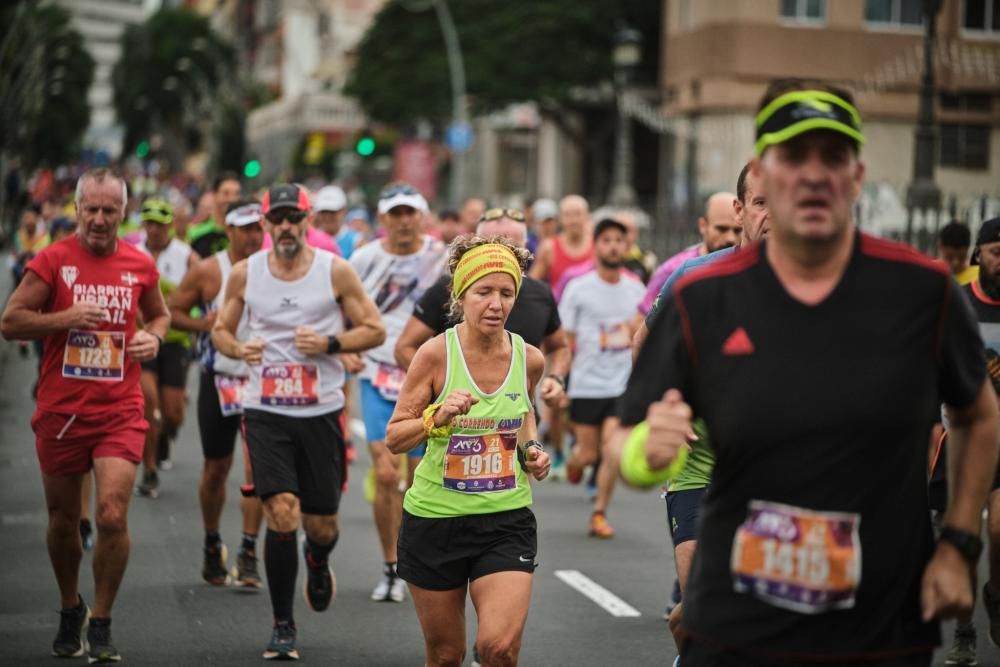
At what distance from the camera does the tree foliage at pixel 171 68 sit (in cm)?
13250

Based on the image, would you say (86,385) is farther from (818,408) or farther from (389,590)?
(818,408)

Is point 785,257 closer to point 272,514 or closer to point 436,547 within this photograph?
point 436,547

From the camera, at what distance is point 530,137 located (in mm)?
75188

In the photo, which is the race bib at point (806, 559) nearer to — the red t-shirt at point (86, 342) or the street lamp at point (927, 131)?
the red t-shirt at point (86, 342)

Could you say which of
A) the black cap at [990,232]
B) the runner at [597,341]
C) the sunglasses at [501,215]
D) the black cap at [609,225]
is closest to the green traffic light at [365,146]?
the runner at [597,341]

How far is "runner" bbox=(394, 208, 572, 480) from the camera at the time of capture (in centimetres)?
850

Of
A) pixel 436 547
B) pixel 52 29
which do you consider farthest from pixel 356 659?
pixel 52 29

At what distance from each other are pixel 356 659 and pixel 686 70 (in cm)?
4266

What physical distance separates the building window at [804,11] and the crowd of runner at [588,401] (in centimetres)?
3628

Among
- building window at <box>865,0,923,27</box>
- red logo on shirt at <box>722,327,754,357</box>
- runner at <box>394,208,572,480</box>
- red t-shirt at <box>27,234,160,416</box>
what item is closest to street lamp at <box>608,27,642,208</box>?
building window at <box>865,0,923,27</box>

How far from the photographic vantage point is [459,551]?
19.6ft

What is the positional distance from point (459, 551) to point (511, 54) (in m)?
51.8

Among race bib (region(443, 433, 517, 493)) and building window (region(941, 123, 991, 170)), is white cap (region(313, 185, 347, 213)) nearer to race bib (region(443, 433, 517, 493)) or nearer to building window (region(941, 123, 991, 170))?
race bib (region(443, 433, 517, 493))

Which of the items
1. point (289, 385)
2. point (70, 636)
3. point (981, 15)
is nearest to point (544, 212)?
point (289, 385)
